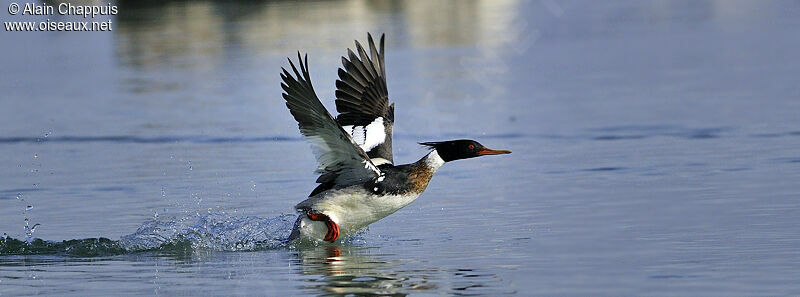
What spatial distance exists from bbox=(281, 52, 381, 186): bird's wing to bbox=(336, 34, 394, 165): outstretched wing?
4.06 ft

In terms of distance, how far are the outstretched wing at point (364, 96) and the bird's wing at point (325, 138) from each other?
4.06 feet

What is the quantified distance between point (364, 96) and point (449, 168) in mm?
1562

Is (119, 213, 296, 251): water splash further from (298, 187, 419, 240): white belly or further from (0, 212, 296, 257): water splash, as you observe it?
(298, 187, 419, 240): white belly

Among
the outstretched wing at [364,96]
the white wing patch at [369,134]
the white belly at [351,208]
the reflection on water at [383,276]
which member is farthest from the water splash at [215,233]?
the outstretched wing at [364,96]

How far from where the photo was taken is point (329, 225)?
10.0 metres

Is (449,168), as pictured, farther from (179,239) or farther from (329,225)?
(179,239)

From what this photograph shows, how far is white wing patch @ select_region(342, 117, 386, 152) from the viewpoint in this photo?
11.2 metres

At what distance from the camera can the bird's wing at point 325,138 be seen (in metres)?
9.39

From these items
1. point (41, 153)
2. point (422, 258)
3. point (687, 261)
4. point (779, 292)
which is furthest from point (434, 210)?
point (41, 153)

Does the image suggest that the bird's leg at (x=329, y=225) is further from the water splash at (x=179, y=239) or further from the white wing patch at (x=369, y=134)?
the white wing patch at (x=369, y=134)

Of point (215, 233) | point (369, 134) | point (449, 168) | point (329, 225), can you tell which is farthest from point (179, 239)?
point (449, 168)

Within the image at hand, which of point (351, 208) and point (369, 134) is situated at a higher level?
point (369, 134)

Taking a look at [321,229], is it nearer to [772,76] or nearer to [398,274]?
[398,274]

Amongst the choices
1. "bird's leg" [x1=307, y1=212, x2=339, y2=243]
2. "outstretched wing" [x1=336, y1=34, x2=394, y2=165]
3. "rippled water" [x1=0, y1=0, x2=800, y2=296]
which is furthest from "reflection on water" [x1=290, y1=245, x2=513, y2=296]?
"outstretched wing" [x1=336, y1=34, x2=394, y2=165]
